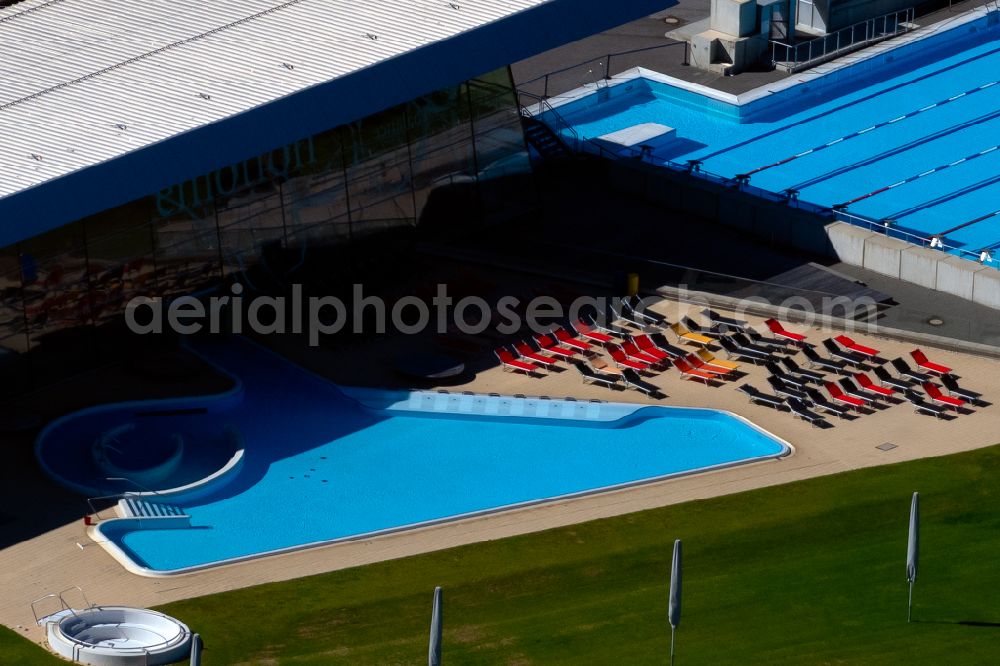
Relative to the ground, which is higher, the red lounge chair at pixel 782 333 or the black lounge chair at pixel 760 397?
the red lounge chair at pixel 782 333

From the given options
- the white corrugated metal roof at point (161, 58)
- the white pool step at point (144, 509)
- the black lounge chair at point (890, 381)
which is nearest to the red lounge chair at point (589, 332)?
the black lounge chair at point (890, 381)

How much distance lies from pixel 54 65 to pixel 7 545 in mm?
11822

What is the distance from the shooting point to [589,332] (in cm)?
4681

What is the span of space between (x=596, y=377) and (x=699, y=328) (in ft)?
10.6

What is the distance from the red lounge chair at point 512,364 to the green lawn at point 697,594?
7.10m

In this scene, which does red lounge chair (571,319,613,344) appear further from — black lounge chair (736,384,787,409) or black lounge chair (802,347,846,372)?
black lounge chair (802,347,846,372)

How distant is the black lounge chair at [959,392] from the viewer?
142 feet

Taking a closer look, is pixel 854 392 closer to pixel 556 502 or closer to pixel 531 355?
pixel 531 355

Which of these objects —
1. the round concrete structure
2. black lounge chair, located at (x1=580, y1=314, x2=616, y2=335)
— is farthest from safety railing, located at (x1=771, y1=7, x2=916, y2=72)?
the round concrete structure

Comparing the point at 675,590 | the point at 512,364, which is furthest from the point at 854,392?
the point at 675,590

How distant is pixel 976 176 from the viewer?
2223 inches

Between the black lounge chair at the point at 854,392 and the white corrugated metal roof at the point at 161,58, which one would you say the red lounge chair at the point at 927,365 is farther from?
the white corrugated metal roof at the point at 161,58

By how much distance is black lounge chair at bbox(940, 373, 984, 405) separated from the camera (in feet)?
142

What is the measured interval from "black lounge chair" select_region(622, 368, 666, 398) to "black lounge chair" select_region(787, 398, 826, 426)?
9.25ft
